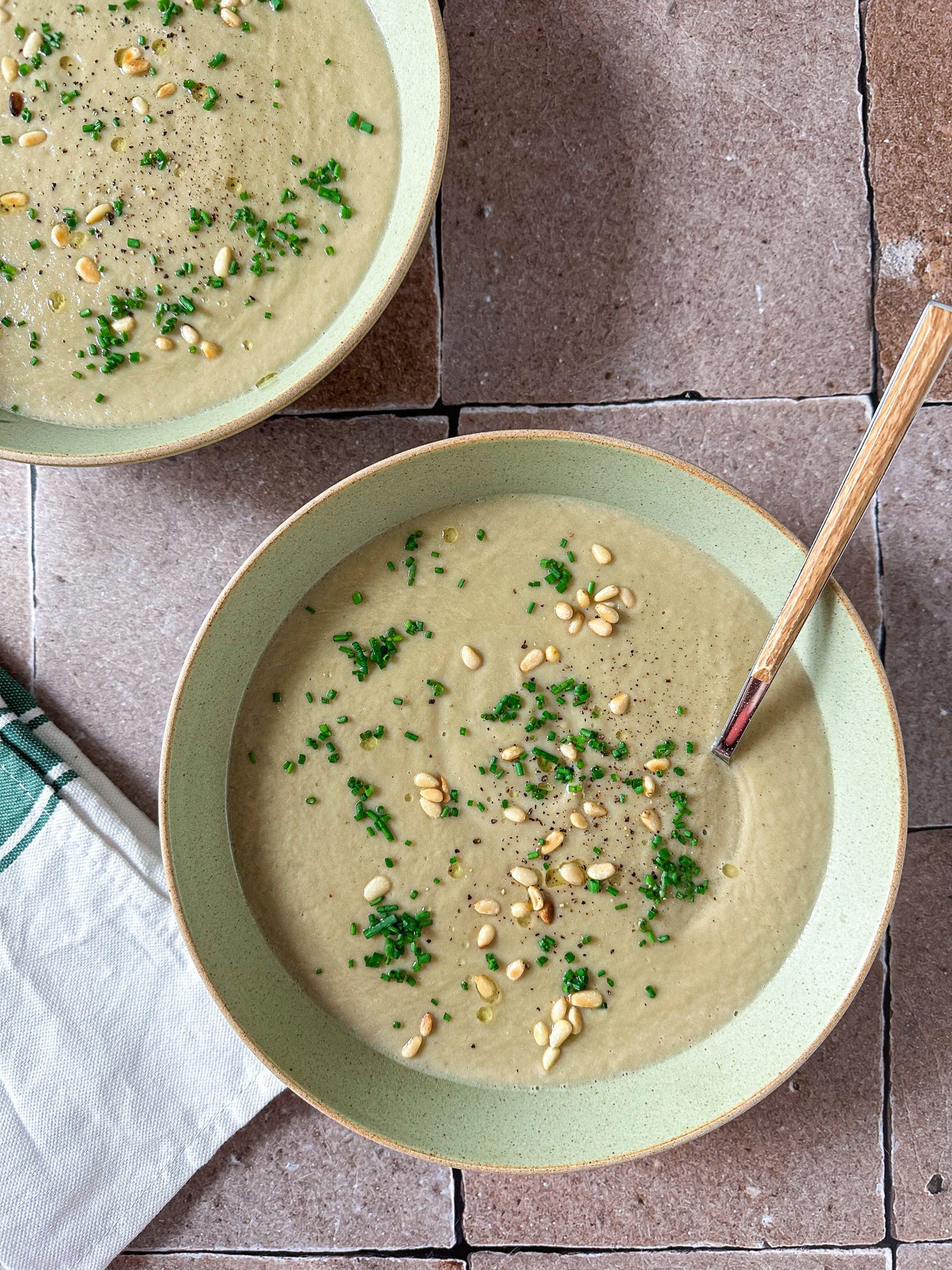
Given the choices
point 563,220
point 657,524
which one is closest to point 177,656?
point 657,524

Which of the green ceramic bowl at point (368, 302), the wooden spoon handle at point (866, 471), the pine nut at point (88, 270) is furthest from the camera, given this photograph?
the pine nut at point (88, 270)

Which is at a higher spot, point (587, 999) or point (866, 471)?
point (866, 471)

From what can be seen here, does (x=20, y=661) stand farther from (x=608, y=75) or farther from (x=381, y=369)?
(x=608, y=75)

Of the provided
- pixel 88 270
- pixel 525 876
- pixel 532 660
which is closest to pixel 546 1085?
pixel 525 876

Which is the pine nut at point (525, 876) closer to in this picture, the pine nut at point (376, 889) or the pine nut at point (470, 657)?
the pine nut at point (376, 889)

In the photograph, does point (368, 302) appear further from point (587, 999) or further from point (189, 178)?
point (587, 999)

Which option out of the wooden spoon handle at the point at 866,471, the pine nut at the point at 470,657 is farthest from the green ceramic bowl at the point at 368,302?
the wooden spoon handle at the point at 866,471
